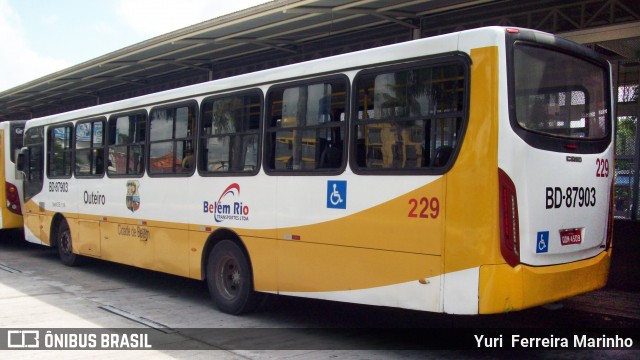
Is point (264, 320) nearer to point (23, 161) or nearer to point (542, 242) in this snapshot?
point (542, 242)

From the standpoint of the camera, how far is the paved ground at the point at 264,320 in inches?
251

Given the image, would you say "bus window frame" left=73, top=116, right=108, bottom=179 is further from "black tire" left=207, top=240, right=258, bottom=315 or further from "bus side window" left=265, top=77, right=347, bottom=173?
"bus side window" left=265, top=77, right=347, bottom=173

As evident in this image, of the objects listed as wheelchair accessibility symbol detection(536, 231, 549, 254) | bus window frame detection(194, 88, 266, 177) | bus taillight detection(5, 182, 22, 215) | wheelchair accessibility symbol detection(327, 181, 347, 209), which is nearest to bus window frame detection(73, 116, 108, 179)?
bus window frame detection(194, 88, 266, 177)

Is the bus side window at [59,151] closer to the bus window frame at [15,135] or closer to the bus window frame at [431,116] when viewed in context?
the bus window frame at [15,135]

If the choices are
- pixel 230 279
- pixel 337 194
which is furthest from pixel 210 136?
pixel 337 194

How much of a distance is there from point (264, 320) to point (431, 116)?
3636 mm

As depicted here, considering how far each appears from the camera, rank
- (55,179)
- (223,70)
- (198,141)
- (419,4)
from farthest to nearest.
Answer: (223,70) < (55,179) < (419,4) < (198,141)

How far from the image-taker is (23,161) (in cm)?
1370

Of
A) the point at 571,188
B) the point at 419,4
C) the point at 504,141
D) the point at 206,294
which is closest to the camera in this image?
the point at 504,141

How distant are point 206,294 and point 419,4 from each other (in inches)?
244

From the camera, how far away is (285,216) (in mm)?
7172

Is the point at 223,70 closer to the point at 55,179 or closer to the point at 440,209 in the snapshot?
the point at 55,179

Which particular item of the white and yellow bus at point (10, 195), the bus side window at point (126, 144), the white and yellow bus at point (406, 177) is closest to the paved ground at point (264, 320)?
the white and yellow bus at point (406, 177)

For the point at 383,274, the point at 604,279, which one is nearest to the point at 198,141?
the point at 383,274
